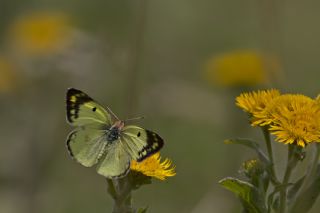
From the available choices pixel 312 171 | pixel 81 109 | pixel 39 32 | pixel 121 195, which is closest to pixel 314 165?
pixel 312 171

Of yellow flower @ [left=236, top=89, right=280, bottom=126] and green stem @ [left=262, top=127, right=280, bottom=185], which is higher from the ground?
yellow flower @ [left=236, top=89, right=280, bottom=126]

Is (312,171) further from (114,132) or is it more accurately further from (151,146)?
(114,132)

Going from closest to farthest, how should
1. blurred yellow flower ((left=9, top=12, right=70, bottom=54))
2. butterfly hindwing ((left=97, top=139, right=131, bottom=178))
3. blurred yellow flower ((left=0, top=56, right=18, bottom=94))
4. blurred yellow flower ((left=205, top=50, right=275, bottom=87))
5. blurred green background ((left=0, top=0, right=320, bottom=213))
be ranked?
1. butterfly hindwing ((left=97, top=139, right=131, bottom=178))
2. blurred green background ((left=0, top=0, right=320, bottom=213))
3. blurred yellow flower ((left=205, top=50, right=275, bottom=87))
4. blurred yellow flower ((left=0, top=56, right=18, bottom=94))
5. blurred yellow flower ((left=9, top=12, right=70, bottom=54))

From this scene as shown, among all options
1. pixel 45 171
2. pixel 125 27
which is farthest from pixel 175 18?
pixel 45 171

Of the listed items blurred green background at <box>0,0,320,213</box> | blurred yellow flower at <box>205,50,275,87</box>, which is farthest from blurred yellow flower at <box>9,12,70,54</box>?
blurred yellow flower at <box>205,50,275,87</box>

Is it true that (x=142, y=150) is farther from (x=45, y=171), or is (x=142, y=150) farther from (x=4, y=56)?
(x=4, y=56)

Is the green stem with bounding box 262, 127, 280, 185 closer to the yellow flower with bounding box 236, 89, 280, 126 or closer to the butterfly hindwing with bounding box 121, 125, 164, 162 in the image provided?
the yellow flower with bounding box 236, 89, 280, 126

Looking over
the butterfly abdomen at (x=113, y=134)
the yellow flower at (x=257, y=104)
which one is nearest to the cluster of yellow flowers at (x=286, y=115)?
the yellow flower at (x=257, y=104)
